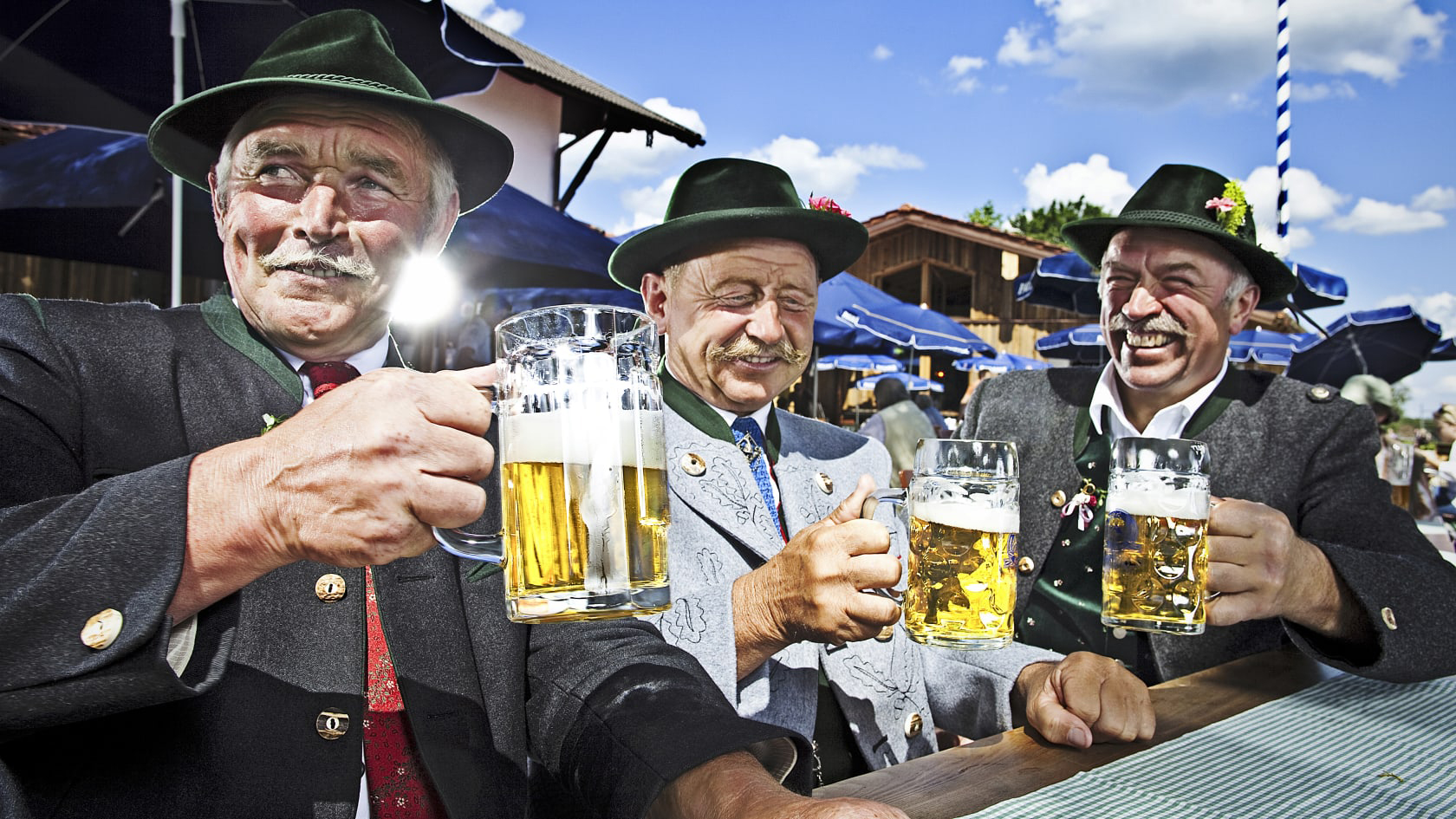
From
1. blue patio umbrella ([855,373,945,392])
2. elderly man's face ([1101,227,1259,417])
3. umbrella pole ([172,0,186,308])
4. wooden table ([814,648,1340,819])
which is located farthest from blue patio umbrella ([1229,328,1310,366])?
umbrella pole ([172,0,186,308])

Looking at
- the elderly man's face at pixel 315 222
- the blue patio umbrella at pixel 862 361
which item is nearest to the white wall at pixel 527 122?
the blue patio umbrella at pixel 862 361

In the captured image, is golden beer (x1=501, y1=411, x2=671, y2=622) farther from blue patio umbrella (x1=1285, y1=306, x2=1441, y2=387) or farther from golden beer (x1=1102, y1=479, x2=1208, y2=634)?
blue patio umbrella (x1=1285, y1=306, x2=1441, y2=387)

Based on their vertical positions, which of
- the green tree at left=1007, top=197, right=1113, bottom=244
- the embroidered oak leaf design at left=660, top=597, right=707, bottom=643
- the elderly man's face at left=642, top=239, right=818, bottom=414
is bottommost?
the embroidered oak leaf design at left=660, top=597, right=707, bottom=643

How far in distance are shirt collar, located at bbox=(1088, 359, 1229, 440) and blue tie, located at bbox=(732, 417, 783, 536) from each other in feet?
3.56

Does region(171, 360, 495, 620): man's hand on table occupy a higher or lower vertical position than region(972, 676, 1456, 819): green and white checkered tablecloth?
higher

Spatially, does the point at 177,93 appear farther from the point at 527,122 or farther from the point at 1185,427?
the point at 527,122

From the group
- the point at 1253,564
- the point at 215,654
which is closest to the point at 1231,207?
the point at 1253,564

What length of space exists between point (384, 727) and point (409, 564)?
251 mm

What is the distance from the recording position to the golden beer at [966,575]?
129 cm

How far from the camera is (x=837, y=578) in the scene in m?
1.30

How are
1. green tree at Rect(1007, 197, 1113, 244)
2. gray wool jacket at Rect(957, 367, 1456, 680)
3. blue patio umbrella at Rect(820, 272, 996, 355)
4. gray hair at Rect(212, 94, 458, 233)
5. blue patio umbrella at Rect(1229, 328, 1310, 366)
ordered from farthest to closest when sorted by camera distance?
green tree at Rect(1007, 197, 1113, 244) < blue patio umbrella at Rect(1229, 328, 1310, 366) < blue patio umbrella at Rect(820, 272, 996, 355) < gray wool jacket at Rect(957, 367, 1456, 680) < gray hair at Rect(212, 94, 458, 233)

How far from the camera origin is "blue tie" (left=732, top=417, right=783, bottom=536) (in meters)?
2.09

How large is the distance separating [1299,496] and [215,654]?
8.18 feet

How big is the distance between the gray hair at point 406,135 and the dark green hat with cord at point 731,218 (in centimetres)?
55
